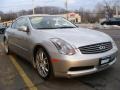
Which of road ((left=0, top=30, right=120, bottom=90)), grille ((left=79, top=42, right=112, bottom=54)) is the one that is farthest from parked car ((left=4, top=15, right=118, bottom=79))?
road ((left=0, top=30, right=120, bottom=90))

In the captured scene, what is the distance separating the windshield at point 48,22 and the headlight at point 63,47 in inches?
53.3

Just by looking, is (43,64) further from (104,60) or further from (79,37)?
→ (104,60)

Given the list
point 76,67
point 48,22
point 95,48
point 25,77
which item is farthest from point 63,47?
point 48,22

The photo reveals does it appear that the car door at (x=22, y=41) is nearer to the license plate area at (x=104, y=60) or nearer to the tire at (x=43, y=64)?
the tire at (x=43, y=64)

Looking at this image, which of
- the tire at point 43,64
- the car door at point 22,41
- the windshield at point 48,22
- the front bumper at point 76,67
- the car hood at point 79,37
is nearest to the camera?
the front bumper at point 76,67

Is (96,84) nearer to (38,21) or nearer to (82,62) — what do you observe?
(82,62)

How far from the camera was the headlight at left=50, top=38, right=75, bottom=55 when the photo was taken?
477 cm

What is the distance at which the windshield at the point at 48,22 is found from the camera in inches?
249

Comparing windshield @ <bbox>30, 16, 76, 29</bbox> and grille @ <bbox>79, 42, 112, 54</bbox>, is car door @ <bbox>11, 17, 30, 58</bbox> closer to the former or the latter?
windshield @ <bbox>30, 16, 76, 29</bbox>

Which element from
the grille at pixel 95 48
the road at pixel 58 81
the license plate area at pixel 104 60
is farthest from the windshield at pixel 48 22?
the license plate area at pixel 104 60

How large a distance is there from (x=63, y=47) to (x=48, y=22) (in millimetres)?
1842

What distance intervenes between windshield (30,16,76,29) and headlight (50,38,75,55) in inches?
53.3

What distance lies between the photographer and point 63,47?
15.9 feet

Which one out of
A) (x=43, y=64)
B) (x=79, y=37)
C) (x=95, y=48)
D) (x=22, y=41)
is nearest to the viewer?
(x=95, y=48)
